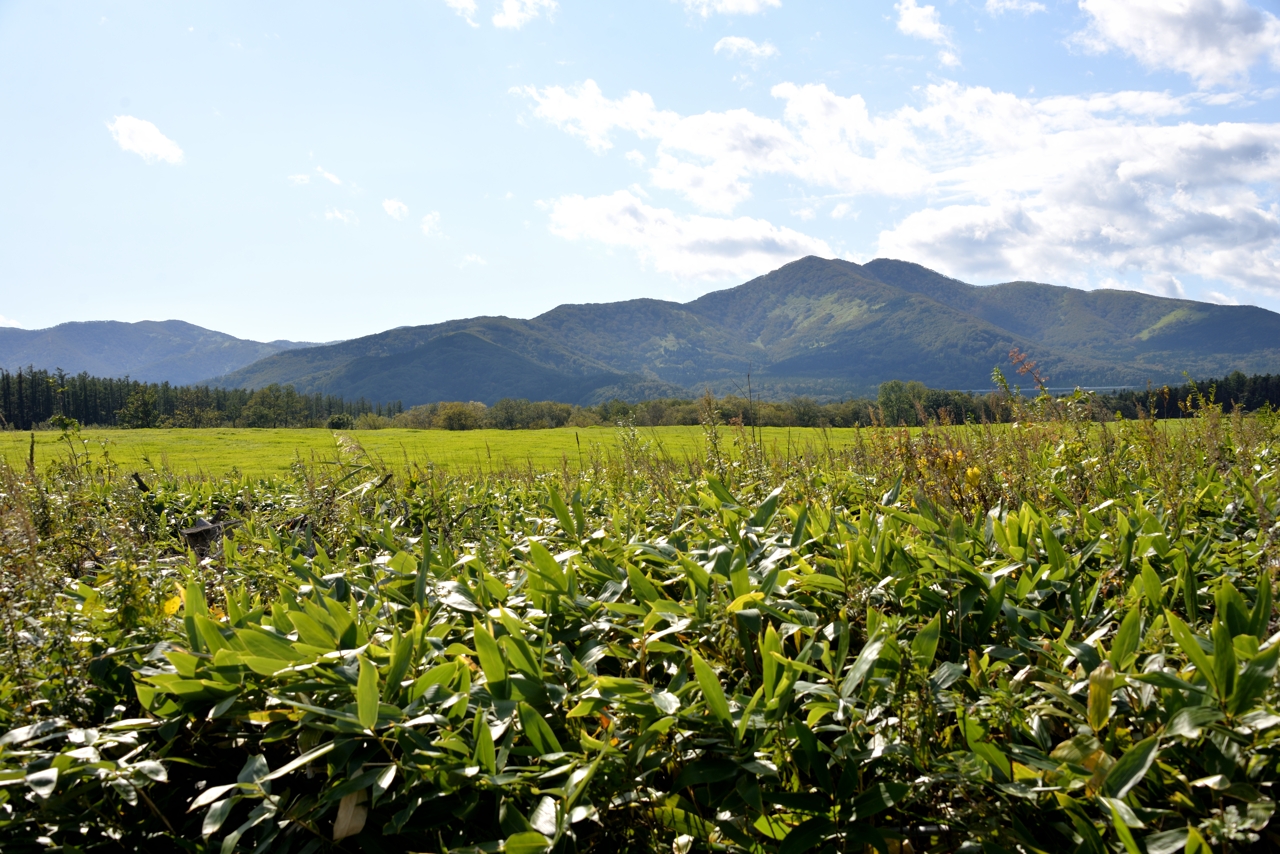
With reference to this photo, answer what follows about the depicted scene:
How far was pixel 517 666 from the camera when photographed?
4.70ft

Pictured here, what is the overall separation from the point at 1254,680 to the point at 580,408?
134ft

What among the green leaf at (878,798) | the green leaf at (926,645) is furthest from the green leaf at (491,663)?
the green leaf at (926,645)

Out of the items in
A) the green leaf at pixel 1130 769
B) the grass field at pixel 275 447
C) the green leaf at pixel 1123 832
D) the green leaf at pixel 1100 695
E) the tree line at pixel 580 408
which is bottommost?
the grass field at pixel 275 447

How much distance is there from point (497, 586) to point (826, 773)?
99 cm

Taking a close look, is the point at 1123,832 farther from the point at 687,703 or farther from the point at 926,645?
the point at 687,703

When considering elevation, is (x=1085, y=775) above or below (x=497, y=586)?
below

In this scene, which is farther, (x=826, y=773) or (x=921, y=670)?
(x=921, y=670)

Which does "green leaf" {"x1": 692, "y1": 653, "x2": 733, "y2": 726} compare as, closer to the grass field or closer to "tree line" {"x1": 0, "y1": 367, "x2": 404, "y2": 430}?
the grass field

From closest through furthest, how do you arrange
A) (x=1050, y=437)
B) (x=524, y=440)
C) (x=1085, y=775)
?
(x=1085, y=775)
(x=1050, y=437)
(x=524, y=440)

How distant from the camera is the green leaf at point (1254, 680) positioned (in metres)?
1.11

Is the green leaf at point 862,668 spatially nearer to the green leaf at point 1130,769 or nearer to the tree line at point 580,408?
the green leaf at point 1130,769

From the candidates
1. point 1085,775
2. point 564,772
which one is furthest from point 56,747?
point 1085,775

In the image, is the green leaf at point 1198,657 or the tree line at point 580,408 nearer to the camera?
the green leaf at point 1198,657

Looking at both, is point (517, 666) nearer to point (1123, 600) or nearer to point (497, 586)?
point (497, 586)
